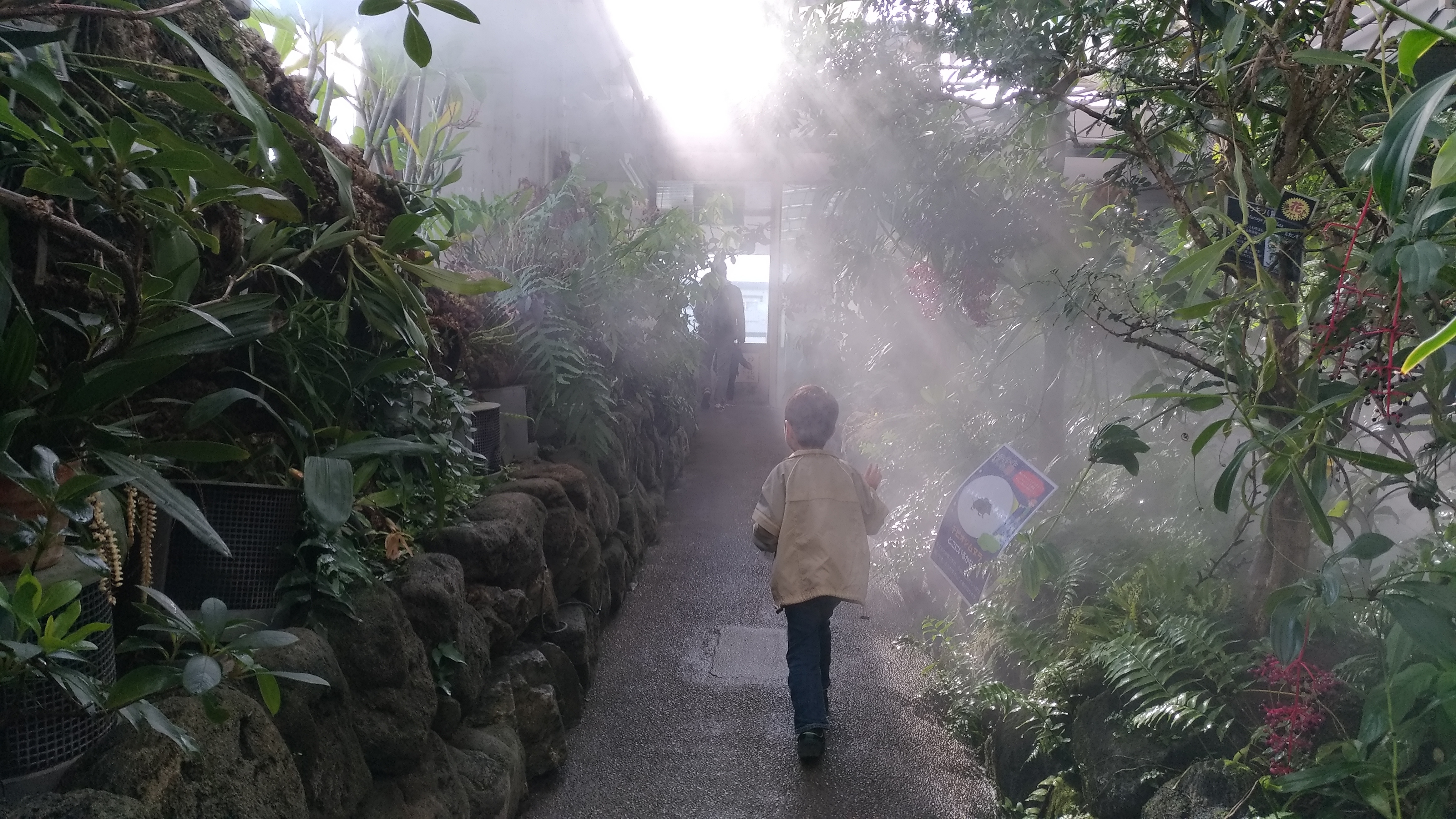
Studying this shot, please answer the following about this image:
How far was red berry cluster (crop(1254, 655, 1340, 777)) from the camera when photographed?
194 centimetres

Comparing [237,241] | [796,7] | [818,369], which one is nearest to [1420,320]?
[237,241]

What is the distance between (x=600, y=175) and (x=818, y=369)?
3177 millimetres

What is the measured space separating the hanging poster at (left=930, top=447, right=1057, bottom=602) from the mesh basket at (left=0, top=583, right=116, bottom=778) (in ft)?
8.65

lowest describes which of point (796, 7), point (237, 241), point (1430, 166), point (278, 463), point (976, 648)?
point (976, 648)

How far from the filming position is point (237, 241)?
7.15 ft

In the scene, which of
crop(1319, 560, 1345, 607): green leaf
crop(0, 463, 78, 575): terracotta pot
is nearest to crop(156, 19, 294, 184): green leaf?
crop(0, 463, 78, 575): terracotta pot

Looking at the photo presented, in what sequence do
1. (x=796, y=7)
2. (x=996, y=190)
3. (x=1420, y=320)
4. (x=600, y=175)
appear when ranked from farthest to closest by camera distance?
(x=600, y=175) < (x=796, y=7) < (x=996, y=190) < (x=1420, y=320)

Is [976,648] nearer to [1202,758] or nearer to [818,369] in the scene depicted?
[1202,758]

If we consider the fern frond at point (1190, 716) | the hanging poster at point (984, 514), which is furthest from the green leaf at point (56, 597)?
the hanging poster at point (984, 514)

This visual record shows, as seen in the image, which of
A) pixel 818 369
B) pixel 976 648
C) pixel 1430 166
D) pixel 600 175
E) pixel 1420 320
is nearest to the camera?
pixel 1420 320

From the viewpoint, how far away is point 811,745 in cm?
343

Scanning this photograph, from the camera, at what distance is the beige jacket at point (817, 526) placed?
3.62 metres

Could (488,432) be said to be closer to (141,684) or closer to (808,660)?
(808,660)

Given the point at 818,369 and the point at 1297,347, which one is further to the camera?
the point at 818,369
